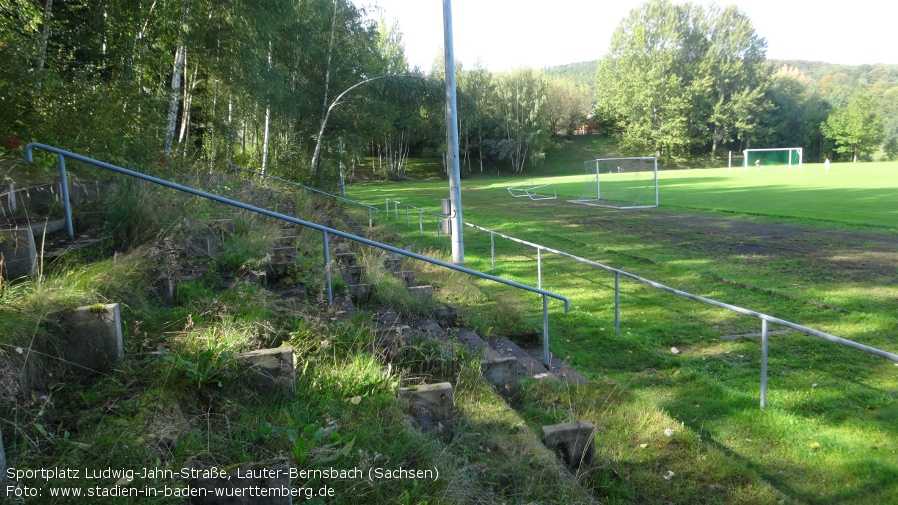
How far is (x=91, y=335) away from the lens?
12.1 feet

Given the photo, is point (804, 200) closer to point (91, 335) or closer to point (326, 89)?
point (326, 89)

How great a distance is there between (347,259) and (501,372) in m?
Answer: 3.39

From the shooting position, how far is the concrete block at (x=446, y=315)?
25.6ft

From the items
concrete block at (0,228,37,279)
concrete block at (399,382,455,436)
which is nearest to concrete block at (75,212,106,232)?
concrete block at (0,228,37,279)

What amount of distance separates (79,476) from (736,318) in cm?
890

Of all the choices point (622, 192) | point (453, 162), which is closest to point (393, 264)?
point (453, 162)

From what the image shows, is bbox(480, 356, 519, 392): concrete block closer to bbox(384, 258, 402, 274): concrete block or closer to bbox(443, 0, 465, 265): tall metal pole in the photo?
bbox(384, 258, 402, 274): concrete block

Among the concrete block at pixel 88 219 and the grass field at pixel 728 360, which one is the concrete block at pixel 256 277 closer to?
the concrete block at pixel 88 219

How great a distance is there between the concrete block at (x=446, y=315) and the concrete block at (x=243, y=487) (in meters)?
4.95

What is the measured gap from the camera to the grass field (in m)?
4.71

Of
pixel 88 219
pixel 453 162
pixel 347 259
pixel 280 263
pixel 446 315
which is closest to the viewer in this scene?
pixel 88 219

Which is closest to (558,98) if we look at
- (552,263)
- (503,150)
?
(503,150)

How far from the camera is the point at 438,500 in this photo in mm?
3314

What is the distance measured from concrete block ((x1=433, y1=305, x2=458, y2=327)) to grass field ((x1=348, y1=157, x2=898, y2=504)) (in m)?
0.61
